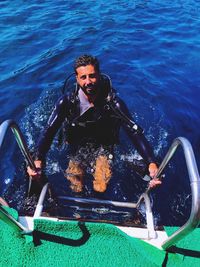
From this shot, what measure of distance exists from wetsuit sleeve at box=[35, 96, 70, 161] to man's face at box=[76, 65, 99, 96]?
1.23ft

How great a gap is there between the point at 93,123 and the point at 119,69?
3800mm

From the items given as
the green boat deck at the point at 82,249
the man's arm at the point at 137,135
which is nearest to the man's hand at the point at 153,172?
the man's arm at the point at 137,135

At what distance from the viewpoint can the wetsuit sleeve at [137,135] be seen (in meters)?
4.17

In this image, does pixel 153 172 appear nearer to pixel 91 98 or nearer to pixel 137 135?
pixel 137 135

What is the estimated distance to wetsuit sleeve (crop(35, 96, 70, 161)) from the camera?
4.27 meters

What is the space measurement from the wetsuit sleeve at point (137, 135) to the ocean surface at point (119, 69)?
0.79 meters

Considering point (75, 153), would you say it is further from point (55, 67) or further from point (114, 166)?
point (55, 67)

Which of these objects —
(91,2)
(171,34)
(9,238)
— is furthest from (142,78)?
(9,238)

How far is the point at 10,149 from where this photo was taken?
5.59 m

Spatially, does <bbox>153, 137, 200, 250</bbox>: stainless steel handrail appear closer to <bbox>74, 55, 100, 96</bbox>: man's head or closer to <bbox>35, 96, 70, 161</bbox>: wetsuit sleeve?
<bbox>74, 55, 100, 96</bbox>: man's head

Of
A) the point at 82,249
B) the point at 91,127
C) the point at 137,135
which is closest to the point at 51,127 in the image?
the point at 91,127

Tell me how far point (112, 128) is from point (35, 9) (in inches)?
300

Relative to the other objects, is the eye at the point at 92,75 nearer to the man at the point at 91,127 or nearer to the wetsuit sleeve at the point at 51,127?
the man at the point at 91,127

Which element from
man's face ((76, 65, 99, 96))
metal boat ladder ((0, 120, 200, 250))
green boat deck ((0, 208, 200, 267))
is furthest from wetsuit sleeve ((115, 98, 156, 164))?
green boat deck ((0, 208, 200, 267))
